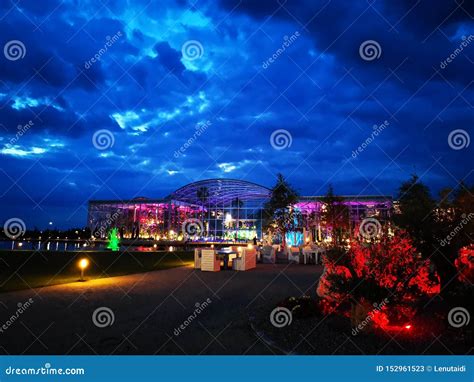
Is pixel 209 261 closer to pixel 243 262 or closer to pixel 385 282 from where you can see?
pixel 243 262

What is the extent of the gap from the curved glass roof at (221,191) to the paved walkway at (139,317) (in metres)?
33.9

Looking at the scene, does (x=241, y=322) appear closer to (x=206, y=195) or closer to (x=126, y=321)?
(x=126, y=321)

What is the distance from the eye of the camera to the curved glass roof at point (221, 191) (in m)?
44.6

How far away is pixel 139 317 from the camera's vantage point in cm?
629

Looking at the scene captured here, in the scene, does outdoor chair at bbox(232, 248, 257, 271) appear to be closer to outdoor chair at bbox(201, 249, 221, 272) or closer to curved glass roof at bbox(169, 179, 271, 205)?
outdoor chair at bbox(201, 249, 221, 272)

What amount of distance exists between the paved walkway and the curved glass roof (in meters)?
33.9

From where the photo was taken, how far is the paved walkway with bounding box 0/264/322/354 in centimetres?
470

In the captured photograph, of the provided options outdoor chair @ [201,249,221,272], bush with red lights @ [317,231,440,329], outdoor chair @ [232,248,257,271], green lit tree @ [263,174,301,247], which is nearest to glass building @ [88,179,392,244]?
green lit tree @ [263,174,301,247]

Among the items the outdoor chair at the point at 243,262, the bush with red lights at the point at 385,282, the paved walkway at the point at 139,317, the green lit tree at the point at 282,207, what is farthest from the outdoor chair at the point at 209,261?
the green lit tree at the point at 282,207

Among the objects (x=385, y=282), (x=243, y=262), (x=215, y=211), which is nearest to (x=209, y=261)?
(x=243, y=262)

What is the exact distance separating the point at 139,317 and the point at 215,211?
140 ft

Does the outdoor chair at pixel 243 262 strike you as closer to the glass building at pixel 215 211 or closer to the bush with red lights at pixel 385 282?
the bush with red lights at pixel 385 282

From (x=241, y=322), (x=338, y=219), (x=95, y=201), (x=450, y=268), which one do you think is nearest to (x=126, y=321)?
(x=241, y=322)

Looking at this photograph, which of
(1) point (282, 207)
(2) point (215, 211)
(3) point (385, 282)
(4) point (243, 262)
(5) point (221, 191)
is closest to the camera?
(3) point (385, 282)
